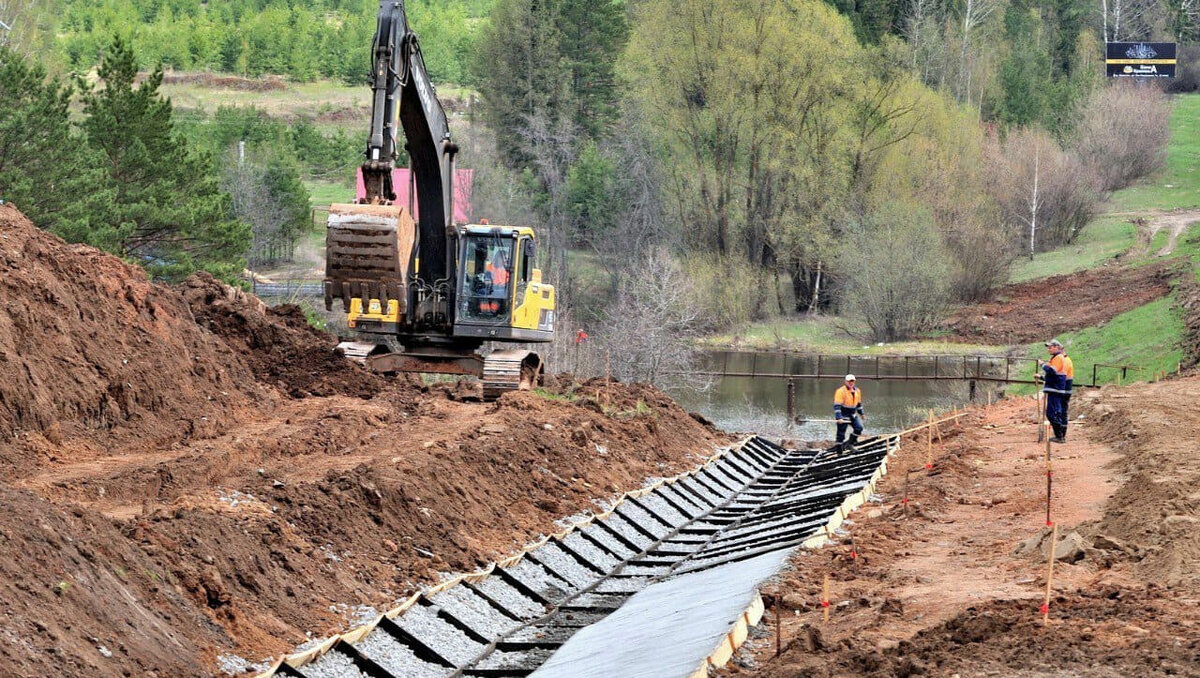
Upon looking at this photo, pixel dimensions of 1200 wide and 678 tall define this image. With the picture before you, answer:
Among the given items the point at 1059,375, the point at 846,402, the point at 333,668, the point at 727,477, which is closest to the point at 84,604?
the point at 333,668

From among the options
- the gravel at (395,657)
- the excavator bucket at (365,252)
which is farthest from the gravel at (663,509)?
the gravel at (395,657)

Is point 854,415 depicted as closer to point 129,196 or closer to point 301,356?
point 301,356

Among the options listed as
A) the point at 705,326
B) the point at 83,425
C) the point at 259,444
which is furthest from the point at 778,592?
the point at 705,326

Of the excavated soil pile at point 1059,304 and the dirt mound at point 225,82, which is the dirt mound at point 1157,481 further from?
the dirt mound at point 225,82

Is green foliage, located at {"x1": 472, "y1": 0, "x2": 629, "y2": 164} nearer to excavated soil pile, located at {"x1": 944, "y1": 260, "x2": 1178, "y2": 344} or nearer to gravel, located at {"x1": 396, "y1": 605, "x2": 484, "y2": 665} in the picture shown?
excavated soil pile, located at {"x1": 944, "y1": 260, "x2": 1178, "y2": 344}

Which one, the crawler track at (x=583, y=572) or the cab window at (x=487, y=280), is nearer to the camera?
the crawler track at (x=583, y=572)

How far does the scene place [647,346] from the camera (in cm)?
4231

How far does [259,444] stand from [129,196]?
20051 millimetres

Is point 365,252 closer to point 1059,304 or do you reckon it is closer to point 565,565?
point 565,565

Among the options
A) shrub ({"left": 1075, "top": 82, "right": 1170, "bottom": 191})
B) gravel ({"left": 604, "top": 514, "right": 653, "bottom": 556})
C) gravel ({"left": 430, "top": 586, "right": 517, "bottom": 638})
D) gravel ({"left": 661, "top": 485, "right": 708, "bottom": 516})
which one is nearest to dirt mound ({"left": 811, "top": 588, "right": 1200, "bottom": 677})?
gravel ({"left": 430, "top": 586, "right": 517, "bottom": 638})

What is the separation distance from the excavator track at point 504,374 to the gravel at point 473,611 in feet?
37.3

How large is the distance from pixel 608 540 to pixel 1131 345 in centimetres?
3190

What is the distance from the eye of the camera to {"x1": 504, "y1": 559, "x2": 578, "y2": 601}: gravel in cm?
1470

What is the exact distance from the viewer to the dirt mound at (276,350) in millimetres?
23672
